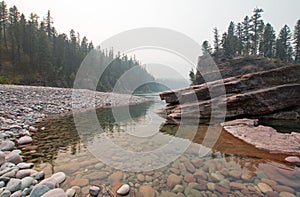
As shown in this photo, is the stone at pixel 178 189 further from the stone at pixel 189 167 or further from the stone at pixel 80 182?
the stone at pixel 80 182

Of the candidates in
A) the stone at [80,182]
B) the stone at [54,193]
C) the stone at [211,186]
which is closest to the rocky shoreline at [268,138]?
the stone at [211,186]

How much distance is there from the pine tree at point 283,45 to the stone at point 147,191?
51442 millimetres

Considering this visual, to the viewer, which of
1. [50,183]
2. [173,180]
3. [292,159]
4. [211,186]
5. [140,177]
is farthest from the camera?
[292,159]

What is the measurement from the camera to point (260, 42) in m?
42.6

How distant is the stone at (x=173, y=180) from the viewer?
361 cm

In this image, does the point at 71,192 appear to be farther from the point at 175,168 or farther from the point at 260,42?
the point at 260,42

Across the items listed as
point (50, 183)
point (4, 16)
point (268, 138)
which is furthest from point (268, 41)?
point (4, 16)

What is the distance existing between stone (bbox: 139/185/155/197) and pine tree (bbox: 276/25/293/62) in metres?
51.4

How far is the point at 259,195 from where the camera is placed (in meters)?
3.17

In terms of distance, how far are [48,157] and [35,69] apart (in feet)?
131

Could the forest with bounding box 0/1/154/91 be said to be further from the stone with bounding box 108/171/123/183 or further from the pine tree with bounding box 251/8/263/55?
the pine tree with bounding box 251/8/263/55

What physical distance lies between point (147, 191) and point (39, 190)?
210 cm

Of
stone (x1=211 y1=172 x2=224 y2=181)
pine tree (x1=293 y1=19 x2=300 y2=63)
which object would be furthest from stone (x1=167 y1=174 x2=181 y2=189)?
pine tree (x1=293 y1=19 x2=300 y2=63)

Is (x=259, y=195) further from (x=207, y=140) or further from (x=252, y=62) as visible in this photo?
(x=252, y=62)
